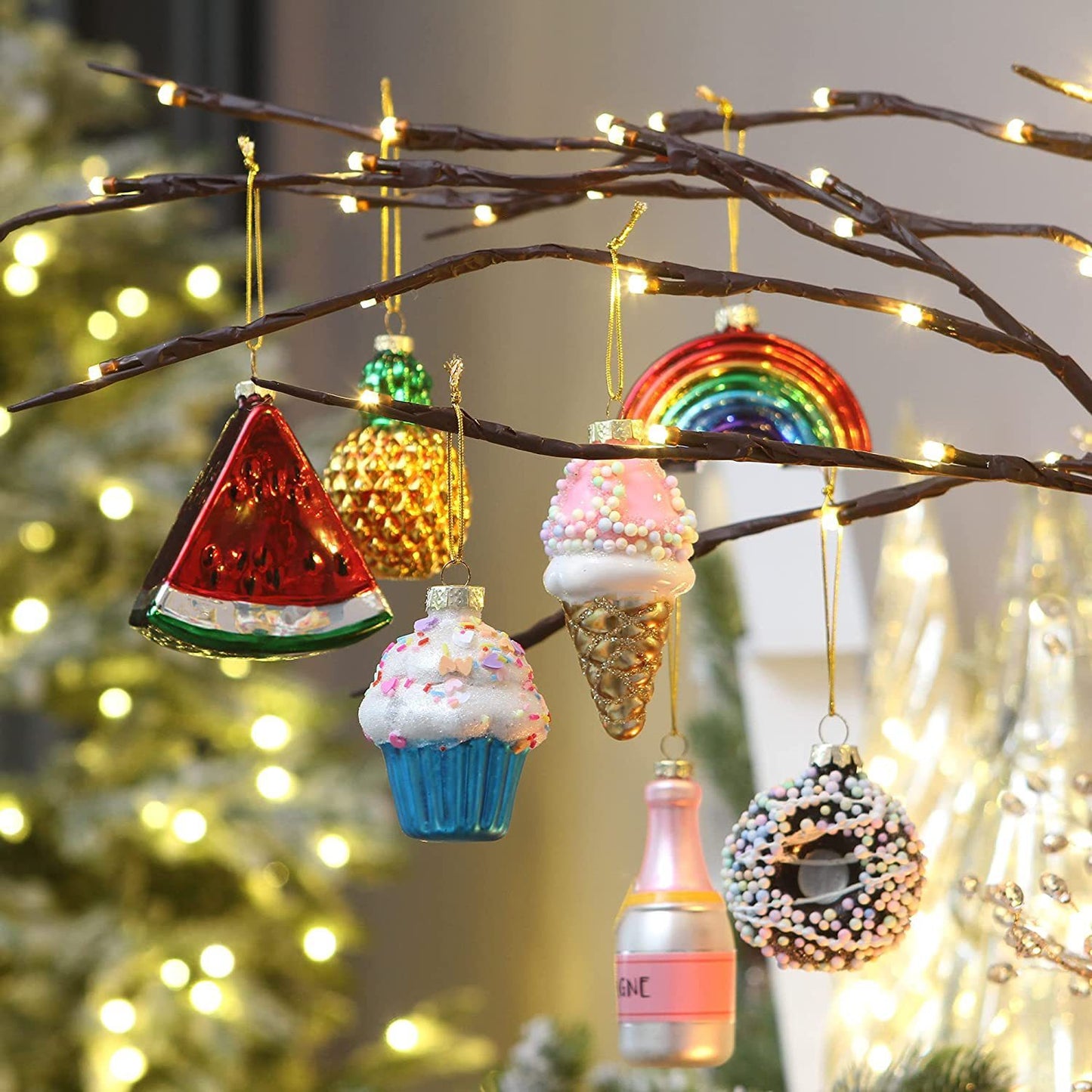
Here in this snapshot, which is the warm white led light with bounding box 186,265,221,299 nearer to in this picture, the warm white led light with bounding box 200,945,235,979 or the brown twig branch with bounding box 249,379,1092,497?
the warm white led light with bounding box 200,945,235,979

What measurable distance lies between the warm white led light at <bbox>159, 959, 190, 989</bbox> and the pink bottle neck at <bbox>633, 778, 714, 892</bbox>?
43.3 inches

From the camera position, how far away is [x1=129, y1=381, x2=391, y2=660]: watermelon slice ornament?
670 millimetres

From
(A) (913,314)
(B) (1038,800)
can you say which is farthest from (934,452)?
(B) (1038,800)

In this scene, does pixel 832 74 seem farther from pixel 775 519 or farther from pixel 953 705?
pixel 775 519

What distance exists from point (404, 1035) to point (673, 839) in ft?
4.22

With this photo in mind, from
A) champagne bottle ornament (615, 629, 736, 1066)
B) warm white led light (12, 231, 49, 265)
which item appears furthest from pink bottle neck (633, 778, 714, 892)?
warm white led light (12, 231, 49, 265)

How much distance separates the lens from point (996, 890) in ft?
2.30

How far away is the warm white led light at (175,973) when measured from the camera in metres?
1.78

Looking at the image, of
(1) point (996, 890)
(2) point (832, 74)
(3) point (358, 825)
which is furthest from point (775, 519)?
(3) point (358, 825)

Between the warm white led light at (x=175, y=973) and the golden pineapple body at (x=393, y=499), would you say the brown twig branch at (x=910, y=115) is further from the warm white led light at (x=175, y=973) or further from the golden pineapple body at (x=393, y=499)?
the warm white led light at (x=175, y=973)

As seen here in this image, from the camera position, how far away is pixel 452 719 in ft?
2.17

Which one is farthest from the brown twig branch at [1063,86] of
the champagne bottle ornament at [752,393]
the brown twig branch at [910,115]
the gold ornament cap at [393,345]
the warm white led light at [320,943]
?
the warm white led light at [320,943]

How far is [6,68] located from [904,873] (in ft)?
5.34

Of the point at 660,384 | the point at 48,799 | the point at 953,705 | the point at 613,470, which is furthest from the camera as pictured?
the point at 48,799
